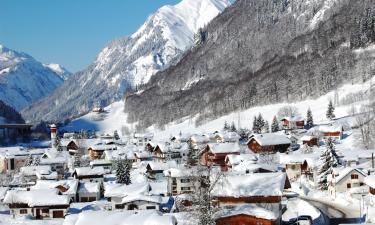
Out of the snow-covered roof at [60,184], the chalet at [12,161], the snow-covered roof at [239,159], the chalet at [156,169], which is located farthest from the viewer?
the chalet at [12,161]

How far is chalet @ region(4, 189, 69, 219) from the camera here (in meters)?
64.1

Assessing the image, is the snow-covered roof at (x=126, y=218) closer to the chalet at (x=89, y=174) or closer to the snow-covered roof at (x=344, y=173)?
the snow-covered roof at (x=344, y=173)

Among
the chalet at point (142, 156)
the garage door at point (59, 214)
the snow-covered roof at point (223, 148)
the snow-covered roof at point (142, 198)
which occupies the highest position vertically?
the snow-covered roof at point (223, 148)

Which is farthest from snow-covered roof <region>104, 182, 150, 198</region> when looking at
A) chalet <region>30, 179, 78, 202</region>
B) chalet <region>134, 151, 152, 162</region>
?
chalet <region>134, 151, 152, 162</region>

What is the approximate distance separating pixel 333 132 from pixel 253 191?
74.5 m

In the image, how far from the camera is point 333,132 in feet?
393

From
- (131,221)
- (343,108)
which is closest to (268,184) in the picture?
(131,221)

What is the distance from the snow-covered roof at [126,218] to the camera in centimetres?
4384

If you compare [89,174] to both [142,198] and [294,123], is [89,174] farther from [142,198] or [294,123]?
[294,123]

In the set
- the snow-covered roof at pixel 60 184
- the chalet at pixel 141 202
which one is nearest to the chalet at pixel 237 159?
the snow-covered roof at pixel 60 184

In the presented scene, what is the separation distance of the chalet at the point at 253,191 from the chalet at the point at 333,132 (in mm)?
71386

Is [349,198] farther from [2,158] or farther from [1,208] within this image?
[2,158]

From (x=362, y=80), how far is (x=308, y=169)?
104 m

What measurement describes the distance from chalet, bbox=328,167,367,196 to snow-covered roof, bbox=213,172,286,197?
20.3 m
